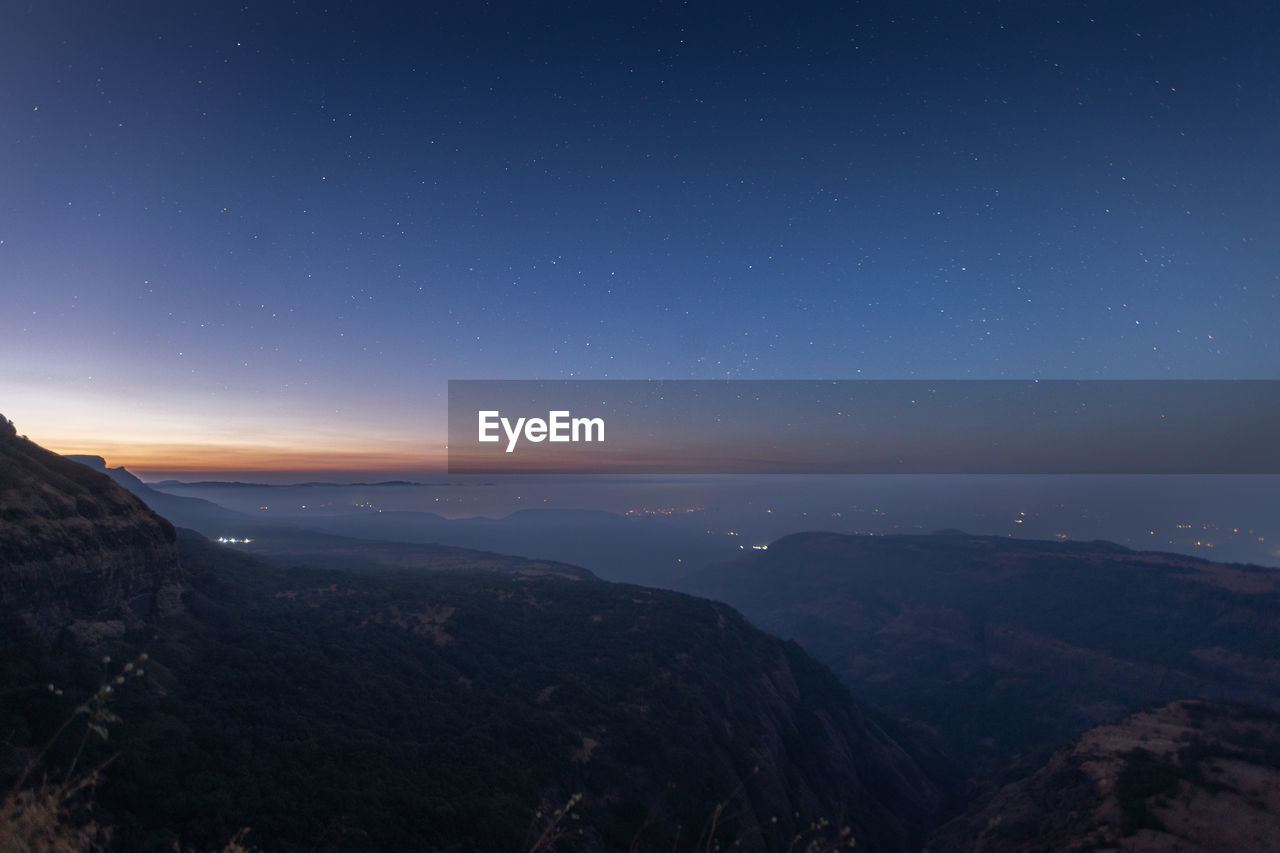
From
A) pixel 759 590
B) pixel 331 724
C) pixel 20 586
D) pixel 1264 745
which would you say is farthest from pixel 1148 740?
pixel 759 590

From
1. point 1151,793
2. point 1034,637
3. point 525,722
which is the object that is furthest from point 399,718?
point 1034,637

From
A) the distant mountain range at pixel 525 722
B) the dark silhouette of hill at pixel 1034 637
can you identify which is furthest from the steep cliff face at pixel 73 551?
the dark silhouette of hill at pixel 1034 637

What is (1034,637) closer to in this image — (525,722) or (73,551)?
(525,722)

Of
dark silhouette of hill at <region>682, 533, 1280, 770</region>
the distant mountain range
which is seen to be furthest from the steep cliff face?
dark silhouette of hill at <region>682, 533, 1280, 770</region>

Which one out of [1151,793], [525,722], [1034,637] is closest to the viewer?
[1151,793]

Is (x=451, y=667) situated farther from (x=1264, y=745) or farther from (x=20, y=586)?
(x=1264, y=745)

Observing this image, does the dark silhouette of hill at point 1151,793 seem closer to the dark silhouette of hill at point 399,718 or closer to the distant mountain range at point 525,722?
the distant mountain range at point 525,722

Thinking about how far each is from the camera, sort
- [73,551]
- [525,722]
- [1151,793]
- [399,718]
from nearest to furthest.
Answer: [73,551], [1151,793], [399,718], [525,722]

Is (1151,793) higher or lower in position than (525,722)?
lower
